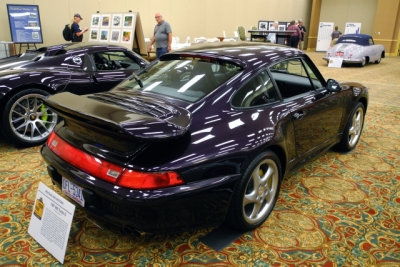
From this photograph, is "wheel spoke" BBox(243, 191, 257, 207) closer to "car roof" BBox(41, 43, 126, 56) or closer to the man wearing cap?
"car roof" BBox(41, 43, 126, 56)

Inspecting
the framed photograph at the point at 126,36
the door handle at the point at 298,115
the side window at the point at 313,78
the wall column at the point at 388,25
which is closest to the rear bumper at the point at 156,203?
the door handle at the point at 298,115

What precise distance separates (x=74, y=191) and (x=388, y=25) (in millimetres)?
20726

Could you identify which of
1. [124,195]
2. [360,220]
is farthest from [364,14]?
[124,195]

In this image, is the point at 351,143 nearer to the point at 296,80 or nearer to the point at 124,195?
the point at 296,80

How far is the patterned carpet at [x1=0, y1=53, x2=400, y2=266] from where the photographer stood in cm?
187

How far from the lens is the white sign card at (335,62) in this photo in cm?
1174

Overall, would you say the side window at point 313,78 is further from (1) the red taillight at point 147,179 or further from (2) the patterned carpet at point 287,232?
(1) the red taillight at point 147,179

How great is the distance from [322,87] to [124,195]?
7.09 ft

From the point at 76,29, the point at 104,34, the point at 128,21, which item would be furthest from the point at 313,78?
the point at 104,34

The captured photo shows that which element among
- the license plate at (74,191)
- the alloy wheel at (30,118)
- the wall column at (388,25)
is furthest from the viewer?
the wall column at (388,25)

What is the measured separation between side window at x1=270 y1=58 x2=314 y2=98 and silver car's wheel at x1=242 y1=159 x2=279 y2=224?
647 millimetres

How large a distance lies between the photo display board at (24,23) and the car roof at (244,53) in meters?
7.68

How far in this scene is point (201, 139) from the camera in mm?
1731

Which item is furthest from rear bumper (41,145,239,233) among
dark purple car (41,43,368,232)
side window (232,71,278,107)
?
side window (232,71,278,107)
